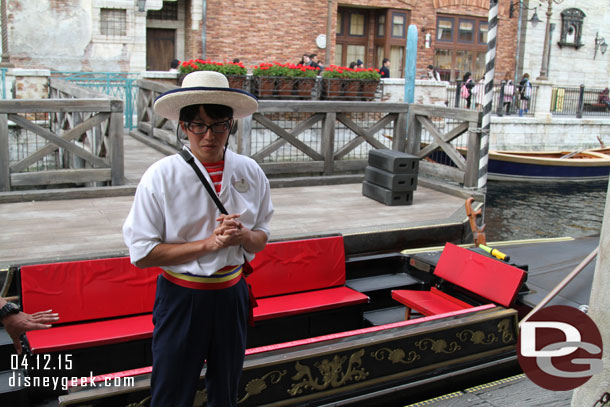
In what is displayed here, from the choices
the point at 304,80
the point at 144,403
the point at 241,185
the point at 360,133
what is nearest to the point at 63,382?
the point at 144,403

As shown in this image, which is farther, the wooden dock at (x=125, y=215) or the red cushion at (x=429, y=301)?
the wooden dock at (x=125, y=215)

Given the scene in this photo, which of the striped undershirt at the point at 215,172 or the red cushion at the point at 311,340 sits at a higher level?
the striped undershirt at the point at 215,172

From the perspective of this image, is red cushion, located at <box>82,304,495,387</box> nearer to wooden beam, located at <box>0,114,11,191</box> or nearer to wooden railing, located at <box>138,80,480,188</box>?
wooden railing, located at <box>138,80,480,188</box>

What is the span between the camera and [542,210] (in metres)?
15.0

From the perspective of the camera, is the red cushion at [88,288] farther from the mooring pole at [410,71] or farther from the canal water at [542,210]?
the canal water at [542,210]

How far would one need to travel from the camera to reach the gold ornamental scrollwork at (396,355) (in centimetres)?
Answer: 402

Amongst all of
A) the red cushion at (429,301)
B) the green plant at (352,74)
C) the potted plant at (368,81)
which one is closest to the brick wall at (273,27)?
the green plant at (352,74)

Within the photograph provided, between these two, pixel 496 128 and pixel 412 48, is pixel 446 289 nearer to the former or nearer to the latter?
pixel 412 48

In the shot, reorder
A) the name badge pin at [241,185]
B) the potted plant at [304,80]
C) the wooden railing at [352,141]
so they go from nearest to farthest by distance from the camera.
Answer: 1. the name badge pin at [241,185]
2. the wooden railing at [352,141]
3. the potted plant at [304,80]

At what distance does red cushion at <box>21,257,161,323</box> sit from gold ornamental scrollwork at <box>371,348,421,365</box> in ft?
5.38

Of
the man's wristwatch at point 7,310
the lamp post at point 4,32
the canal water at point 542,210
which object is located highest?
the lamp post at point 4,32

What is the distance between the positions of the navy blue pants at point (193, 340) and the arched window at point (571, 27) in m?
29.7

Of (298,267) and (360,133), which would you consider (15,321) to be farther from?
(360,133)

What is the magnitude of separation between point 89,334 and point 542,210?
509 inches
